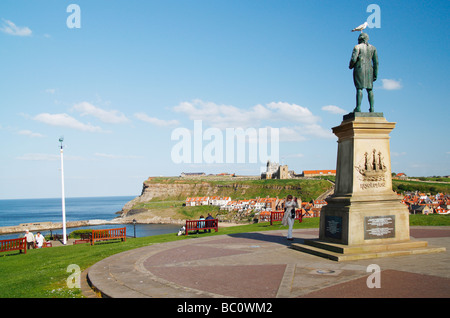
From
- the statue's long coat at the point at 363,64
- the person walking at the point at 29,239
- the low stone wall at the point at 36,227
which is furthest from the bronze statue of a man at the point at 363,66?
the low stone wall at the point at 36,227

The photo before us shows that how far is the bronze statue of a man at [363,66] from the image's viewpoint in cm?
1090

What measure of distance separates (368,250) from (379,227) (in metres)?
0.90

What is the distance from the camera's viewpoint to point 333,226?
10359mm

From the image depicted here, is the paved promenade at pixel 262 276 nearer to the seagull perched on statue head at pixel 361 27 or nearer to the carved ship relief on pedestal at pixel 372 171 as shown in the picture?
the carved ship relief on pedestal at pixel 372 171

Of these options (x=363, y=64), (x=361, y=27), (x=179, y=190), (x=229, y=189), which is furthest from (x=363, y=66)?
(x=179, y=190)

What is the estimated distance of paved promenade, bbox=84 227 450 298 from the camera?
6.20m

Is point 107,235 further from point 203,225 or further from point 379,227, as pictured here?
point 379,227

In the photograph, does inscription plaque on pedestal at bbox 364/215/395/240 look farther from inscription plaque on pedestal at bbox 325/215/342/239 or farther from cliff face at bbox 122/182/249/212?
cliff face at bbox 122/182/249/212

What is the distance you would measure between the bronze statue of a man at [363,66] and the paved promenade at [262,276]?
5.13 meters

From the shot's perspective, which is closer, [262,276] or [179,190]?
[262,276]

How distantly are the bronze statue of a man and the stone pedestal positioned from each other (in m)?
0.88

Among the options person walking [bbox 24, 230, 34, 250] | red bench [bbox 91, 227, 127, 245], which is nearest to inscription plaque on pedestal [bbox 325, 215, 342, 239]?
red bench [bbox 91, 227, 127, 245]

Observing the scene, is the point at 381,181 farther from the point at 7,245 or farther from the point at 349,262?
the point at 7,245
